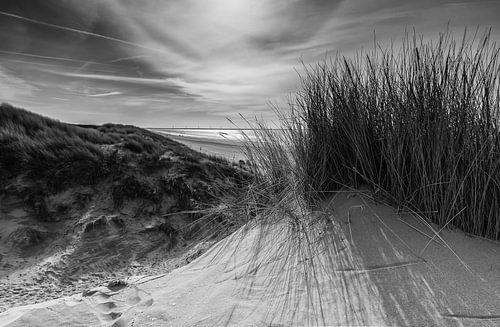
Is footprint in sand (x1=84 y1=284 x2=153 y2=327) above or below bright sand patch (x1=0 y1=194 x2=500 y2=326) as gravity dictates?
below

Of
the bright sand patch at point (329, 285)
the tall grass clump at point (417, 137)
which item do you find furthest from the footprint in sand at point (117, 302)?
the tall grass clump at point (417, 137)

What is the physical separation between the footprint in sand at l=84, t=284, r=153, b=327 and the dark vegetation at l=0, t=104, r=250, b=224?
221 centimetres

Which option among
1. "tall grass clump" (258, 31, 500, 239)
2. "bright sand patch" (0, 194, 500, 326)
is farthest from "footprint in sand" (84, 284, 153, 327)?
"tall grass clump" (258, 31, 500, 239)

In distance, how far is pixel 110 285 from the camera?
2678 millimetres

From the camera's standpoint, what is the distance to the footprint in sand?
2141 millimetres

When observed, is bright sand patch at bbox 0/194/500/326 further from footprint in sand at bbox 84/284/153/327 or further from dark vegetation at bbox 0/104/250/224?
dark vegetation at bbox 0/104/250/224

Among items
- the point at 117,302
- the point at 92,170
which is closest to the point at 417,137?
the point at 117,302

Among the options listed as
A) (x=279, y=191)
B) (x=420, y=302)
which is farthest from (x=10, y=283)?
(x=420, y=302)

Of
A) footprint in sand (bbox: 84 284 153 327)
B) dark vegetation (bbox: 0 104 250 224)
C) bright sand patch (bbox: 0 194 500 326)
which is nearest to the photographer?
bright sand patch (bbox: 0 194 500 326)

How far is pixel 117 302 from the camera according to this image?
7.83 feet

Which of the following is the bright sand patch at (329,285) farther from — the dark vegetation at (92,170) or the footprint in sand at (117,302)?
the dark vegetation at (92,170)

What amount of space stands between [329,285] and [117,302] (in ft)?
5.22

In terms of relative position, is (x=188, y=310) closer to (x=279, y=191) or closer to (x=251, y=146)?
(x=279, y=191)

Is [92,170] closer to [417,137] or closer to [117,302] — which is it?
[117,302]
